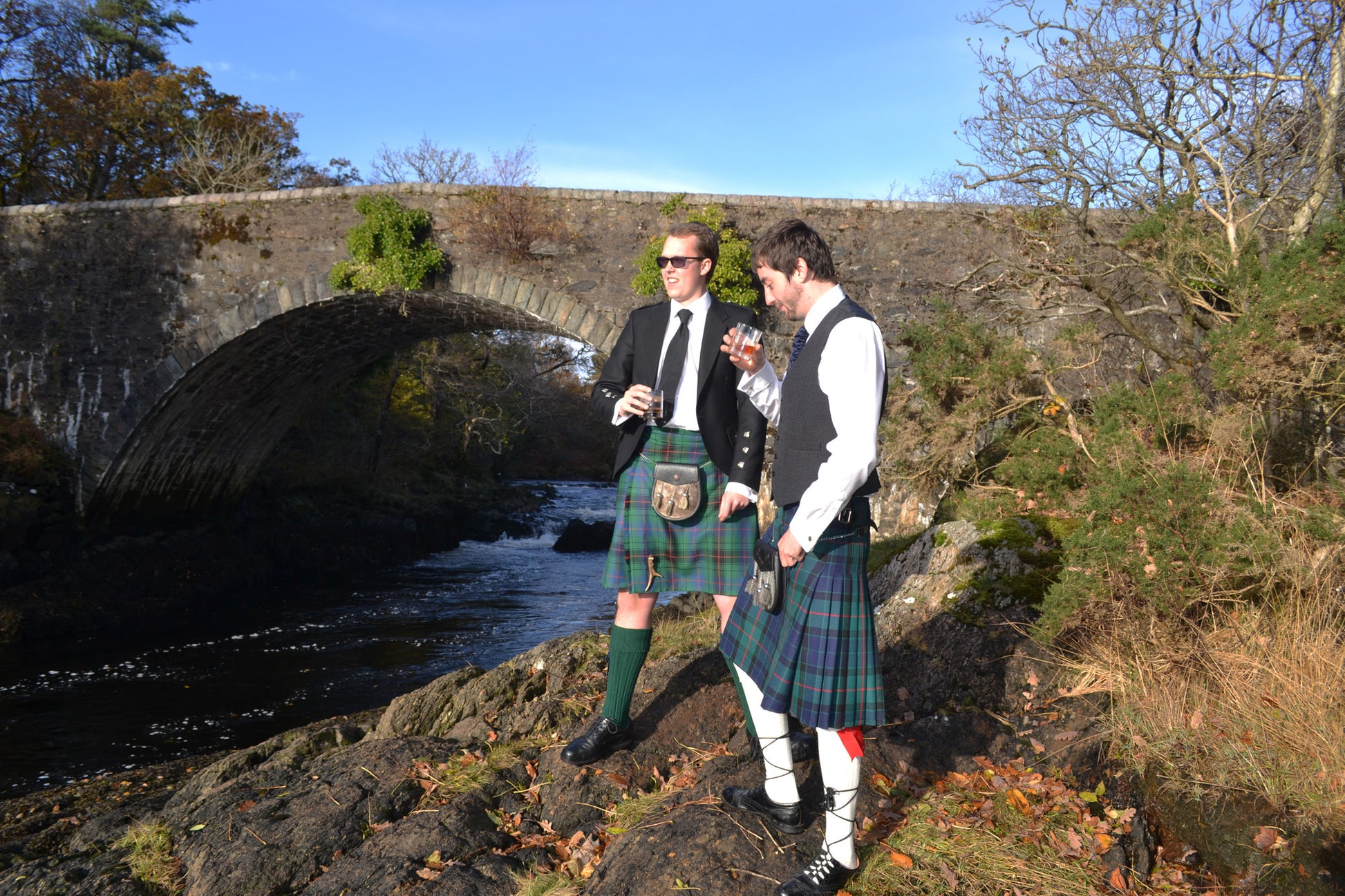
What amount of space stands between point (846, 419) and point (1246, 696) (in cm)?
221

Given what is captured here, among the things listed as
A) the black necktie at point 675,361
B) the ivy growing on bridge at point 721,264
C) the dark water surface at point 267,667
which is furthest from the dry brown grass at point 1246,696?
the dark water surface at point 267,667

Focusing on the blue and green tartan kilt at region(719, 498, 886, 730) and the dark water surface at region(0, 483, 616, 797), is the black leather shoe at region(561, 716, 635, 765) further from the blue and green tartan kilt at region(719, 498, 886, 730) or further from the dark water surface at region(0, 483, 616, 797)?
the dark water surface at region(0, 483, 616, 797)

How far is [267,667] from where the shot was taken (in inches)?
386

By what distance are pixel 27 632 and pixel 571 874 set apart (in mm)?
11142

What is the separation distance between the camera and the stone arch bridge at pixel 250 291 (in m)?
10.1

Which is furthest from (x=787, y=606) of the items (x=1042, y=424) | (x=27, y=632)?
(x=27, y=632)

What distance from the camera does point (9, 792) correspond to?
621 centimetres

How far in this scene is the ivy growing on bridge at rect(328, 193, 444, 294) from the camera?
1089cm

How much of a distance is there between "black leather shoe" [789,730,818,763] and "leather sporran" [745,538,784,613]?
91cm

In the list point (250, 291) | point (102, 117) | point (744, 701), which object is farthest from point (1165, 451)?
point (102, 117)

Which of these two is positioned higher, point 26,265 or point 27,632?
point 26,265

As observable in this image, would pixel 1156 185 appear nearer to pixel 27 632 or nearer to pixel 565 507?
pixel 27 632

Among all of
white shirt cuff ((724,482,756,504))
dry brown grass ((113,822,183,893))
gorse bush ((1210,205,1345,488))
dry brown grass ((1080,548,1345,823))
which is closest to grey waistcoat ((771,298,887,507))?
white shirt cuff ((724,482,756,504))

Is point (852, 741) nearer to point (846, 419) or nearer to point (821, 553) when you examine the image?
point (821, 553)
